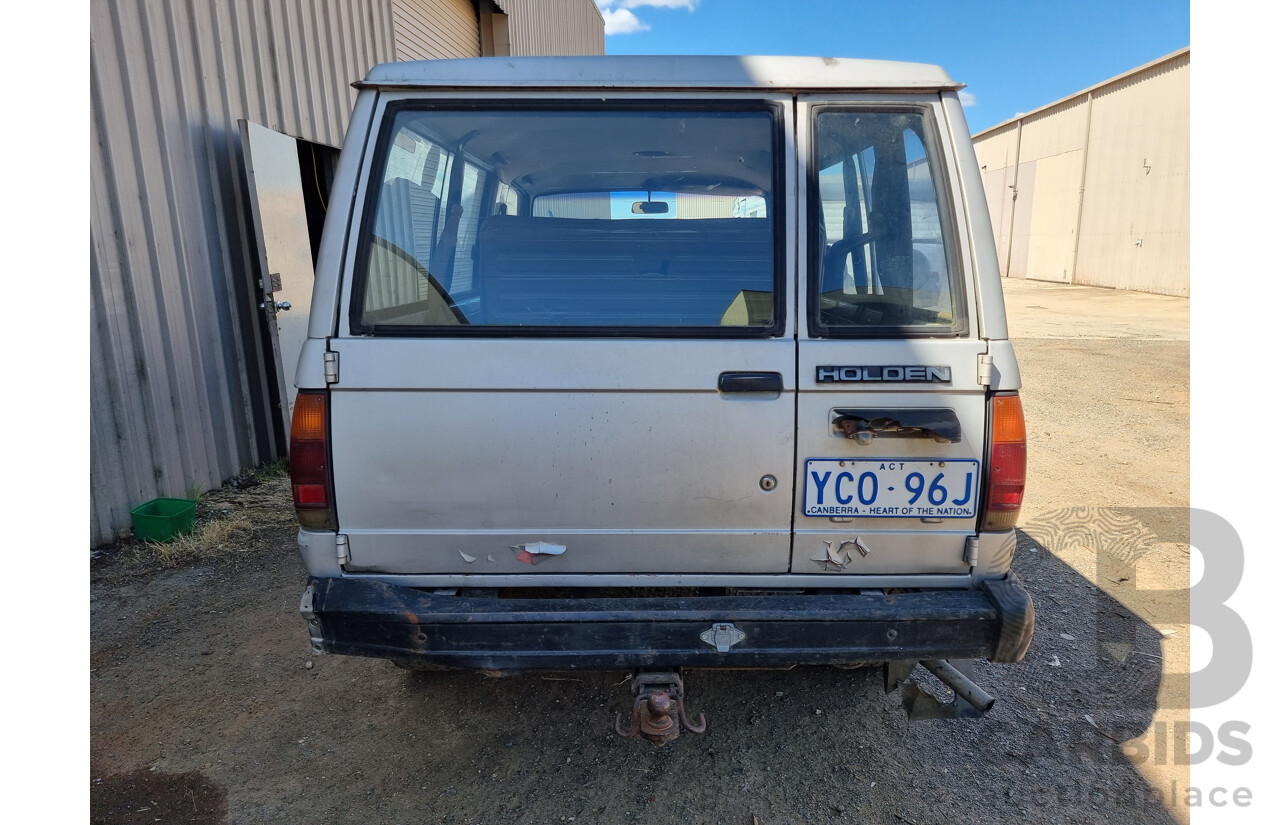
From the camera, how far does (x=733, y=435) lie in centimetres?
210

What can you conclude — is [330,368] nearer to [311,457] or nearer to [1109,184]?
[311,457]

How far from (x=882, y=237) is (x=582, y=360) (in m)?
1.02

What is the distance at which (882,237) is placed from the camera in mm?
2234

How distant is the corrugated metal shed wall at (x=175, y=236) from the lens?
161 inches

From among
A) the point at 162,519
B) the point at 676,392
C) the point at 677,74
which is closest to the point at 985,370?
the point at 676,392

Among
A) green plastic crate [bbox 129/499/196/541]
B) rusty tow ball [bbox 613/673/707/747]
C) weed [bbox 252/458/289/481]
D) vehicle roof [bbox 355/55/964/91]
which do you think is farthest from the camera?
weed [bbox 252/458/289/481]

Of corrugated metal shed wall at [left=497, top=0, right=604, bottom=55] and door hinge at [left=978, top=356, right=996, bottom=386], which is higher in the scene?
corrugated metal shed wall at [left=497, top=0, right=604, bottom=55]

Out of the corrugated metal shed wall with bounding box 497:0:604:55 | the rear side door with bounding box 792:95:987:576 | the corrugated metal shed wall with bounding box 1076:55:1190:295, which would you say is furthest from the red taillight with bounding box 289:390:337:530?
the corrugated metal shed wall with bounding box 1076:55:1190:295

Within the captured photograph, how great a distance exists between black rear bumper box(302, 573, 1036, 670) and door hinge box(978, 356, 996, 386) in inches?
25.3

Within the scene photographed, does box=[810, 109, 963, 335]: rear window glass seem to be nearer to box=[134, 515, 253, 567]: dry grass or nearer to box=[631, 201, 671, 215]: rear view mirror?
box=[631, 201, 671, 215]: rear view mirror

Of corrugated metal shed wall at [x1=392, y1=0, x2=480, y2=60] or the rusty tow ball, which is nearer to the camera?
the rusty tow ball

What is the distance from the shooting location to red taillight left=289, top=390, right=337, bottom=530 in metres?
2.08

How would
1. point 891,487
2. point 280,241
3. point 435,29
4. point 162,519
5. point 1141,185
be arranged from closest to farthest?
point 891,487
point 162,519
point 280,241
point 435,29
point 1141,185

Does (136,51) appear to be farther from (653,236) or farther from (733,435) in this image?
(733,435)
